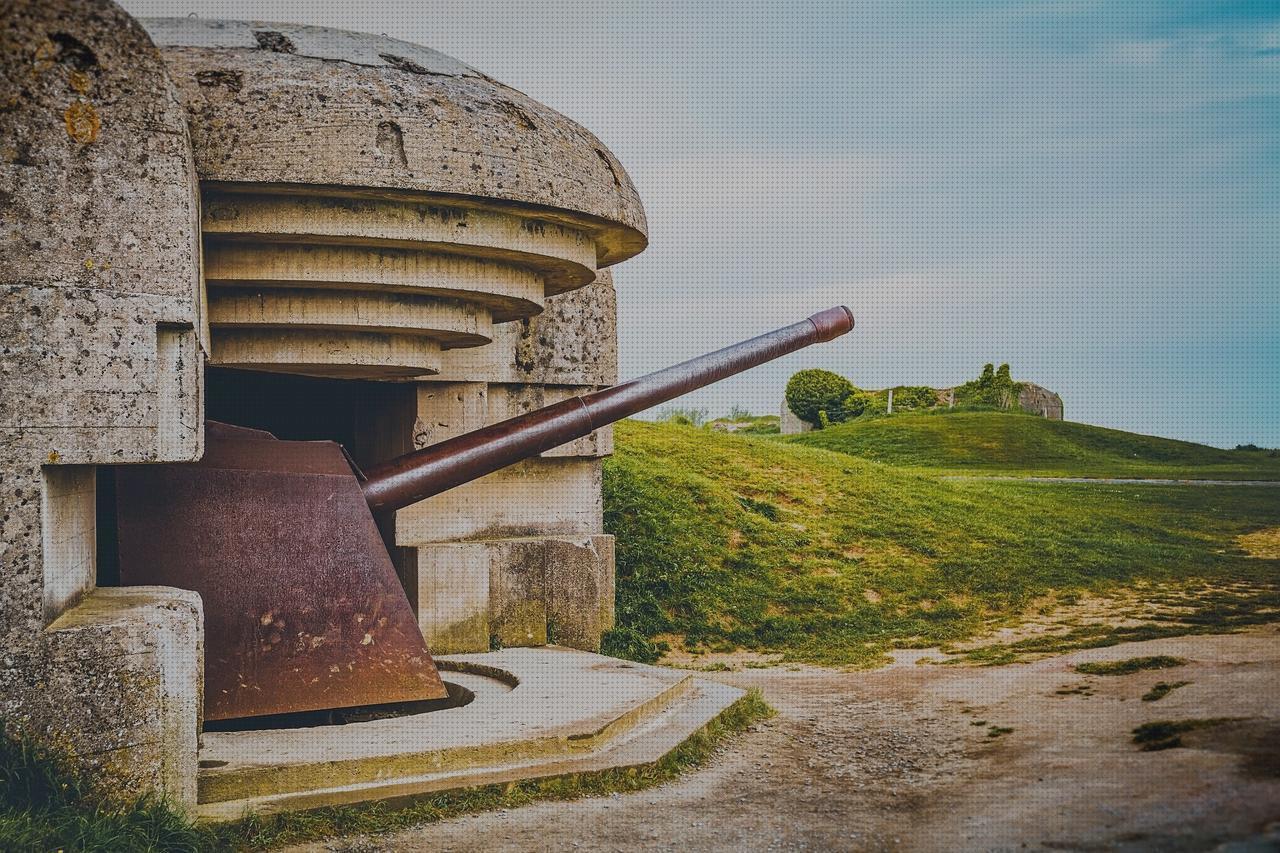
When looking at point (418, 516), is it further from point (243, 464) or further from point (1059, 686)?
point (1059, 686)

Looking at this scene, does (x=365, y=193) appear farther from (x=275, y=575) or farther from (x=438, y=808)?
(x=438, y=808)

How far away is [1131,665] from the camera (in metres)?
6.07

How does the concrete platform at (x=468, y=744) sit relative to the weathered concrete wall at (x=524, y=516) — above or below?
below

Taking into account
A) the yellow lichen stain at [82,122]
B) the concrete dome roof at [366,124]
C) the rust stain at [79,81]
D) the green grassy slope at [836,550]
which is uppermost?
the concrete dome roof at [366,124]

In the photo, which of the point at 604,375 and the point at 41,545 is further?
the point at 604,375

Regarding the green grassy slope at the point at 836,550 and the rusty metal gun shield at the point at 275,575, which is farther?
the green grassy slope at the point at 836,550

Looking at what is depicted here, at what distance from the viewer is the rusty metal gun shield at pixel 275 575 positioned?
4.70 meters

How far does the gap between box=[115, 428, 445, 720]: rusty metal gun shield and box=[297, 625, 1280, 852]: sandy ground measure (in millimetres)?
974

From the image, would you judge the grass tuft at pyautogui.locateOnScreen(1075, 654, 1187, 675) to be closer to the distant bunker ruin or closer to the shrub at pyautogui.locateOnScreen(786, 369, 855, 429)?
the distant bunker ruin

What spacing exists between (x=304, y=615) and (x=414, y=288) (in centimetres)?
149

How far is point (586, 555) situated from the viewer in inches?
283

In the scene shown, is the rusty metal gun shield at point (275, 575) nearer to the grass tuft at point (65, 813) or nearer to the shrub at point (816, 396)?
the grass tuft at point (65, 813)

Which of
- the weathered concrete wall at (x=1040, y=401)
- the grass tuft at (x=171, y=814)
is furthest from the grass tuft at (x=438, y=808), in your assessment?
the weathered concrete wall at (x=1040, y=401)

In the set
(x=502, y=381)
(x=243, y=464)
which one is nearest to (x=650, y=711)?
(x=243, y=464)
